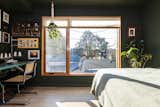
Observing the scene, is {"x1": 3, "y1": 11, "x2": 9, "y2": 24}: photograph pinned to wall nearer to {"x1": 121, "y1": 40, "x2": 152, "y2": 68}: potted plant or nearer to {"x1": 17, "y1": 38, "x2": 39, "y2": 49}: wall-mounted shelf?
{"x1": 17, "y1": 38, "x2": 39, "y2": 49}: wall-mounted shelf

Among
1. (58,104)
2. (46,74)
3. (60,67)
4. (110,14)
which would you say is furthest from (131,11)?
(58,104)

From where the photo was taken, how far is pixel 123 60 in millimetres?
7141

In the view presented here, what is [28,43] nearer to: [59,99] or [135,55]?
[59,99]

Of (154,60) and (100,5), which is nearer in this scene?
(154,60)

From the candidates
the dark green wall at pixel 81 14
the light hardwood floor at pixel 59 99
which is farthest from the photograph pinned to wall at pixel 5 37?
the light hardwood floor at pixel 59 99

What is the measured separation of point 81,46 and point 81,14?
100cm

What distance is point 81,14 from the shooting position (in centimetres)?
705

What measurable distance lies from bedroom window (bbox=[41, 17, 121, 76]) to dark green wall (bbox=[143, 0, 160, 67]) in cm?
86

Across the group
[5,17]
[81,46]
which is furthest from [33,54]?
[81,46]

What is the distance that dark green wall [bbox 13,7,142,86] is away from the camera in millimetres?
6984

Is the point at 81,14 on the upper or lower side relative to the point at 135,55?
upper

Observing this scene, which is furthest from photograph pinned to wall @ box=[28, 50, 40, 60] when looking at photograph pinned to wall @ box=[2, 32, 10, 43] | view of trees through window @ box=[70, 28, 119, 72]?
view of trees through window @ box=[70, 28, 119, 72]

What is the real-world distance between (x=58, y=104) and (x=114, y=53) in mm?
3321

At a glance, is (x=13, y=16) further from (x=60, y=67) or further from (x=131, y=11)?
(x=131, y=11)
